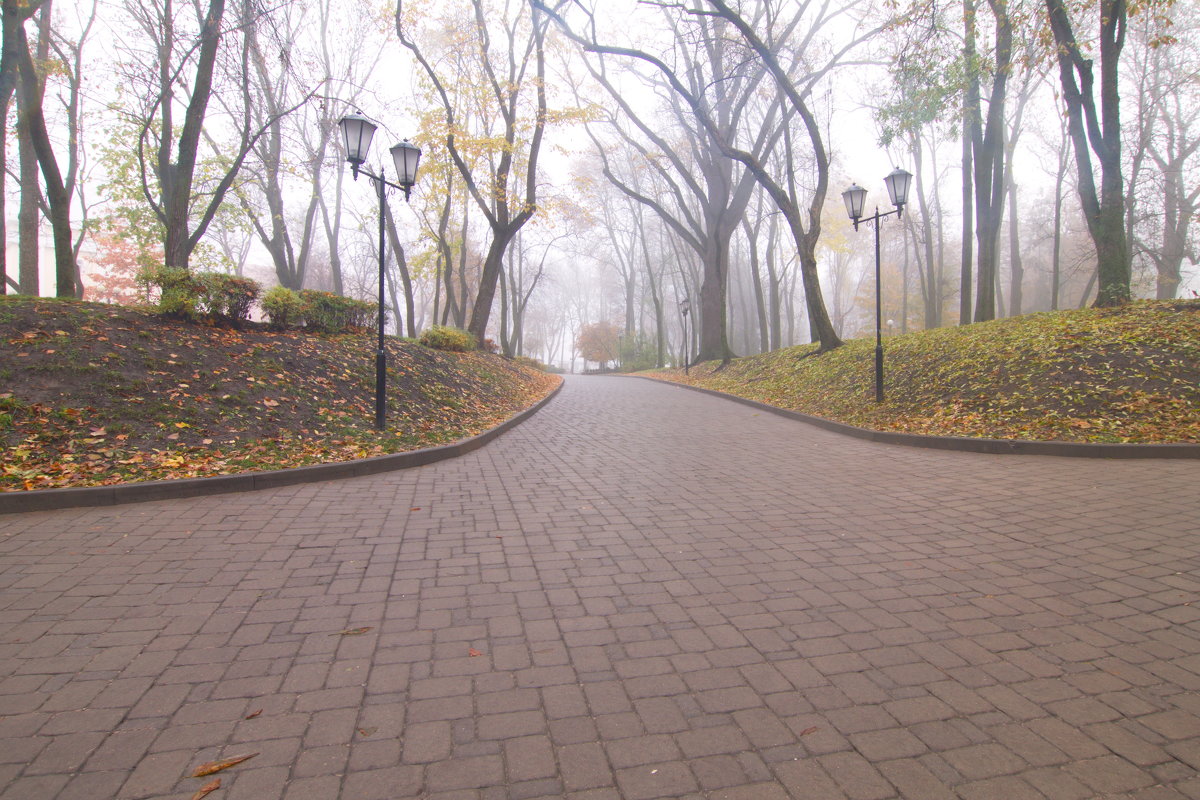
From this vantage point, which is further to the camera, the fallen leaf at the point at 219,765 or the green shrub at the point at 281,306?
the green shrub at the point at 281,306

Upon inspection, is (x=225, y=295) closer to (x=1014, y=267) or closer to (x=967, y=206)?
(x=967, y=206)

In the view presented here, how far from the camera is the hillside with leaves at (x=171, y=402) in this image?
5945 millimetres

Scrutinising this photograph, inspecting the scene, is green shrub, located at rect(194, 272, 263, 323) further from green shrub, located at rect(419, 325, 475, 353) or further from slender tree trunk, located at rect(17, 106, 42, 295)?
slender tree trunk, located at rect(17, 106, 42, 295)

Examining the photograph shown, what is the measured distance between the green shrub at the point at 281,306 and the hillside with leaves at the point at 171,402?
1.52 feet

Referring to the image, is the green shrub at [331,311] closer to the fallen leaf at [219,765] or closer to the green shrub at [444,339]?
the green shrub at [444,339]

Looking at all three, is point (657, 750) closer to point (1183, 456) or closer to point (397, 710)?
Answer: point (397, 710)

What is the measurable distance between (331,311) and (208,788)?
35.9 ft

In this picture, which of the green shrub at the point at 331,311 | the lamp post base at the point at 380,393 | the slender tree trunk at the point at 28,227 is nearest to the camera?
the lamp post base at the point at 380,393

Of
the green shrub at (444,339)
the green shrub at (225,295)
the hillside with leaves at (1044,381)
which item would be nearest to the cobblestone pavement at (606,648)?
the hillside with leaves at (1044,381)

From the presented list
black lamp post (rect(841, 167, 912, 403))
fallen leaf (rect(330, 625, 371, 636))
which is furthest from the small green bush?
black lamp post (rect(841, 167, 912, 403))

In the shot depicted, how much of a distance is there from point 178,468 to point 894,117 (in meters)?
15.2

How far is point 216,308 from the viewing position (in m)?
9.25

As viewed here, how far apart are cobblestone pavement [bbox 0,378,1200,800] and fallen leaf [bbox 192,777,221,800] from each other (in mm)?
35

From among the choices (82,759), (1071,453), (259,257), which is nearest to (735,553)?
(82,759)
